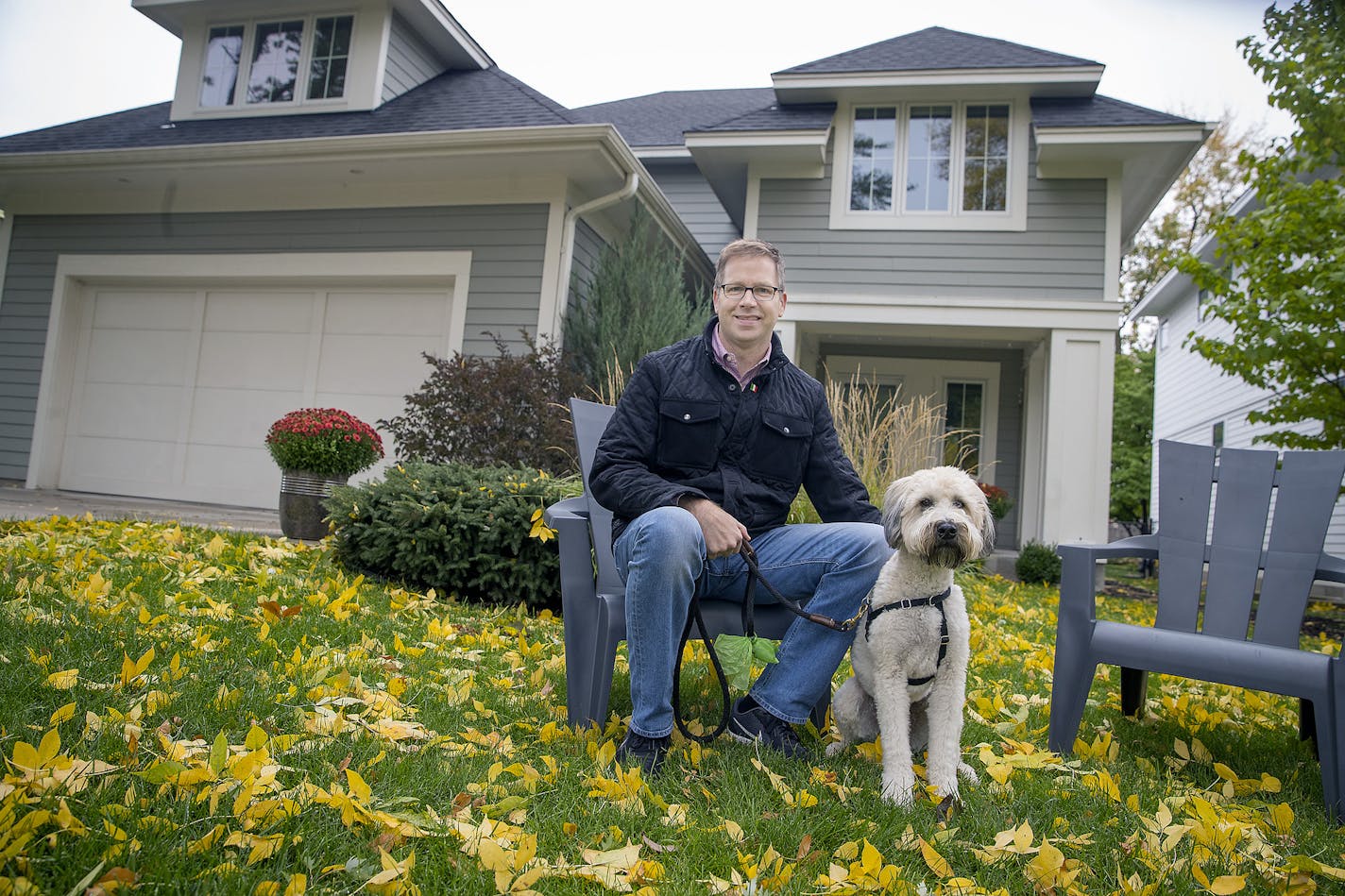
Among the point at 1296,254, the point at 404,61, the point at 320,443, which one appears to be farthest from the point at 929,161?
the point at 320,443

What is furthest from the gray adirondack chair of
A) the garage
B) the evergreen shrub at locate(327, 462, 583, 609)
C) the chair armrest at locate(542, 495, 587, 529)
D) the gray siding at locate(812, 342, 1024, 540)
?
the gray siding at locate(812, 342, 1024, 540)

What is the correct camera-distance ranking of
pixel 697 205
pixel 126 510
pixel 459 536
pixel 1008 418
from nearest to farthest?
pixel 459 536 → pixel 126 510 → pixel 1008 418 → pixel 697 205

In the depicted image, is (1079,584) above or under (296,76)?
under

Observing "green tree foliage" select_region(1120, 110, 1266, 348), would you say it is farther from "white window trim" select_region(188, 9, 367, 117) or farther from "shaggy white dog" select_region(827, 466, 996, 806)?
"shaggy white dog" select_region(827, 466, 996, 806)

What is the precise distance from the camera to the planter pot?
5.89 m

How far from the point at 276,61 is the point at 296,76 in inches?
14.2

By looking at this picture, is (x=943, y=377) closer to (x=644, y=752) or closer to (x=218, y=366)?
(x=218, y=366)

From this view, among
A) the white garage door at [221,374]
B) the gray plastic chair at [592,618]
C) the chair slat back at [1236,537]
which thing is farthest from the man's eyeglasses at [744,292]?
the white garage door at [221,374]

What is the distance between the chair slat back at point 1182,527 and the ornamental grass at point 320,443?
16.7 feet

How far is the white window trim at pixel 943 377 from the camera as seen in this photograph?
10.2 m

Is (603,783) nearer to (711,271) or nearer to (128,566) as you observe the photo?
(128,566)

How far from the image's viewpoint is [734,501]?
2.50 metres

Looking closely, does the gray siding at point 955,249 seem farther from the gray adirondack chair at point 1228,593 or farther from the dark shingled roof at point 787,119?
the gray adirondack chair at point 1228,593

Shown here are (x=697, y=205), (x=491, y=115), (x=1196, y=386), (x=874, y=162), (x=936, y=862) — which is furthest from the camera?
(x=1196, y=386)
